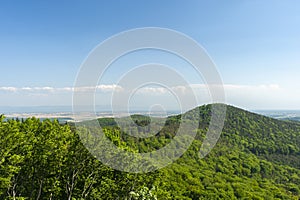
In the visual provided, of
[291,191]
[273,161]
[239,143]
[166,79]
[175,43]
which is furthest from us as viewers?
[239,143]

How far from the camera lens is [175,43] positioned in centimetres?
1366

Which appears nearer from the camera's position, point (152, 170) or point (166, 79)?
point (166, 79)

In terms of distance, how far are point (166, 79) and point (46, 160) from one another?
12392 mm

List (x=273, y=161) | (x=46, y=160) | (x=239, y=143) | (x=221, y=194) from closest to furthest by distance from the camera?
(x=46, y=160)
(x=221, y=194)
(x=273, y=161)
(x=239, y=143)

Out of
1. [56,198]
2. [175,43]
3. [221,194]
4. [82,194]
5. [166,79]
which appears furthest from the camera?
[221,194]

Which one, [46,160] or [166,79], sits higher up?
[166,79]

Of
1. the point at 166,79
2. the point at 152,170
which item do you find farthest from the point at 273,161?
the point at 166,79

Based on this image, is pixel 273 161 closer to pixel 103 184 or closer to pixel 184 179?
pixel 184 179

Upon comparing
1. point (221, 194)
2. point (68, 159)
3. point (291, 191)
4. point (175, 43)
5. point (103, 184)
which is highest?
point (175, 43)

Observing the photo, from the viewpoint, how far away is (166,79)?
1489cm

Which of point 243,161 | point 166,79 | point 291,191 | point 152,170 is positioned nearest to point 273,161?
point 243,161

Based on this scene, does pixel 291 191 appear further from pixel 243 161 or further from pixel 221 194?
pixel 221 194

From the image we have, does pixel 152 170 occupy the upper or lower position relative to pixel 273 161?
upper

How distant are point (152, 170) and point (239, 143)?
552 ft
